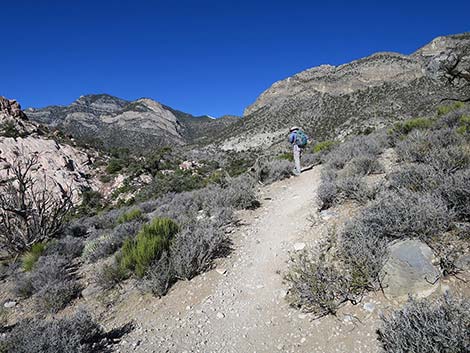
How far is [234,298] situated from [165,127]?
379 feet

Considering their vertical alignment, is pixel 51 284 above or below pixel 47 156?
below

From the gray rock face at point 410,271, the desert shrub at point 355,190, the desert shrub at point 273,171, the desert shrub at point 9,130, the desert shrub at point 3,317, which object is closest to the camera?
the gray rock face at point 410,271

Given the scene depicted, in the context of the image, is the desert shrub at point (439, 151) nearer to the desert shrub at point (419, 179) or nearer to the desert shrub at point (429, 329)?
the desert shrub at point (419, 179)

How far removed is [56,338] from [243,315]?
7.06 feet

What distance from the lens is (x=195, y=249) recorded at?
16.2 feet

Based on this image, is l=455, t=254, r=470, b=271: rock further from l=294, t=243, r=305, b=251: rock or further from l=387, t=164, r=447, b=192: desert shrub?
l=294, t=243, r=305, b=251: rock

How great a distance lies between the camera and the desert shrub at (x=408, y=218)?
11.0 feet

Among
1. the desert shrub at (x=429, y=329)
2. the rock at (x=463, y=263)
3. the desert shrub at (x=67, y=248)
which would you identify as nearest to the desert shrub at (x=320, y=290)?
the desert shrub at (x=429, y=329)

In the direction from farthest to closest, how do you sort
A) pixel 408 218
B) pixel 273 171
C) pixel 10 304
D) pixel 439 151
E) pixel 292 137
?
pixel 273 171 → pixel 292 137 → pixel 439 151 → pixel 10 304 → pixel 408 218

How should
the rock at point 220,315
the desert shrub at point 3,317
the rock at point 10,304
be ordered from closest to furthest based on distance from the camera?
the rock at point 220,315 → the desert shrub at point 3,317 → the rock at point 10,304

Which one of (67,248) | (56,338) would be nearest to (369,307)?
(56,338)

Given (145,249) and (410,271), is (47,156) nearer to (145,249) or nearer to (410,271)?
(145,249)

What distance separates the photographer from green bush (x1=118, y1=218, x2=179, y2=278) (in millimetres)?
4820

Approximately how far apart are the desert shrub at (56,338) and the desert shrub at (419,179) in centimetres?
496
